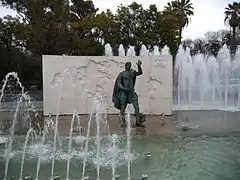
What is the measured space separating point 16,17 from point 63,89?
19.3 metres

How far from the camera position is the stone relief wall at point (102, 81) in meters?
14.1

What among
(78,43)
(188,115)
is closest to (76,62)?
(188,115)

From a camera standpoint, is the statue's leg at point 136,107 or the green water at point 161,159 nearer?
the green water at point 161,159

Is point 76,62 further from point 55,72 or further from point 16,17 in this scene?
A: point 16,17

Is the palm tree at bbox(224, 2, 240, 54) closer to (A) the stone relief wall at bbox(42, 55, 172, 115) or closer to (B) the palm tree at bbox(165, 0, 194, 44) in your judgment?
(B) the palm tree at bbox(165, 0, 194, 44)

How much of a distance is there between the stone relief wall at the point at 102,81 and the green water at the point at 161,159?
454 centimetres

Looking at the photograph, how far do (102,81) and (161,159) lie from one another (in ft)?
22.8

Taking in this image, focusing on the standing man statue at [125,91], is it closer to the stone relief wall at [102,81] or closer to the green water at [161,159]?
the green water at [161,159]

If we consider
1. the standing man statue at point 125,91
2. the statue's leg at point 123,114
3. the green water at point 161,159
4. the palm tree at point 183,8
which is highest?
the palm tree at point 183,8

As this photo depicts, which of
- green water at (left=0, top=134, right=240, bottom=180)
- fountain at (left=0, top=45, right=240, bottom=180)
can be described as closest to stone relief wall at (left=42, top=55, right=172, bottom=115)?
fountain at (left=0, top=45, right=240, bottom=180)

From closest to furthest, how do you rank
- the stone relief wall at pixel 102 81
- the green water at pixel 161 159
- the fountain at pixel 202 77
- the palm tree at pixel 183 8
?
the green water at pixel 161 159, the stone relief wall at pixel 102 81, the fountain at pixel 202 77, the palm tree at pixel 183 8

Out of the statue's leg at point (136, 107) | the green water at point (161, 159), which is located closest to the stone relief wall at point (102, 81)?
the statue's leg at point (136, 107)

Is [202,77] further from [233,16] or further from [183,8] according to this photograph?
[233,16]

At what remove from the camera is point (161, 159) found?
7.60 meters
